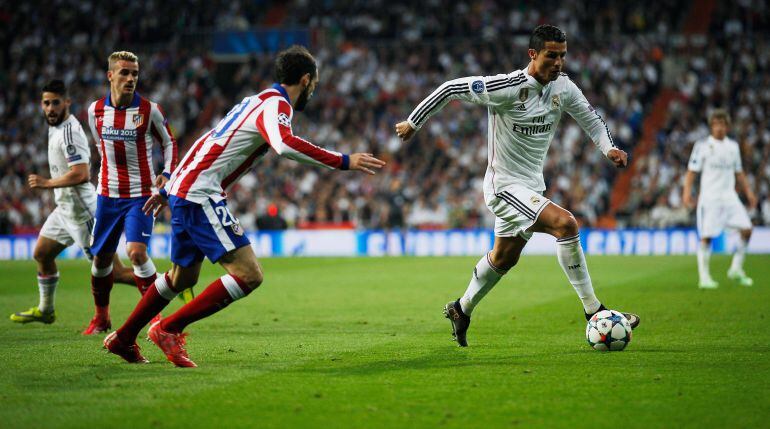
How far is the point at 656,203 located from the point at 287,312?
1624 centimetres

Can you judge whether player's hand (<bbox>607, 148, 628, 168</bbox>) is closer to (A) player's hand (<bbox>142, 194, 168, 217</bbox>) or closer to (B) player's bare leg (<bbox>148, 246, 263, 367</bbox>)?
(B) player's bare leg (<bbox>148, 246, 263, 367</bbox>)

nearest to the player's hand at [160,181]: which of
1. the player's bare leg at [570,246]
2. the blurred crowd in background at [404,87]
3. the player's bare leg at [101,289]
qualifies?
the player's bare leg at [101,289]

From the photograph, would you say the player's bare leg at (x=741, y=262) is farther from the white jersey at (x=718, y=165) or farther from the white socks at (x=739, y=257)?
the white jersey at (x=718, y=165)

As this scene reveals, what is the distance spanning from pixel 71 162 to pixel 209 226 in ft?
11.1

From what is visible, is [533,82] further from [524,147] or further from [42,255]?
[42,255]

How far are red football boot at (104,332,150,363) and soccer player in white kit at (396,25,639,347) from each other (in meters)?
2.64

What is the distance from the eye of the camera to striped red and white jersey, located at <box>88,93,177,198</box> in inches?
357

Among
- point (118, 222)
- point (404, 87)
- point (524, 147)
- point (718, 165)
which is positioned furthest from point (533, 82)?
point (404, 87)

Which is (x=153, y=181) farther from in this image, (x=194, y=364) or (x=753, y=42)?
(x=753, y=42)

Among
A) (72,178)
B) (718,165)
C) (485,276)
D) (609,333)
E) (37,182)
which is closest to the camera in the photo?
(609,333)

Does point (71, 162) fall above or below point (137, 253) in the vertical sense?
above

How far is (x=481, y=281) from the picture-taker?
8.26m

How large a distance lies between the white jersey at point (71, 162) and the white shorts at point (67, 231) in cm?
5

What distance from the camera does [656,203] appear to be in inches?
998
